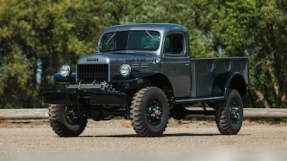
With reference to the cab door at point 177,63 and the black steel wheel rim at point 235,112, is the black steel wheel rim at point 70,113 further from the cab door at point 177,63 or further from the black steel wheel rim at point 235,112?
the black steel wheel rim at point 235,112

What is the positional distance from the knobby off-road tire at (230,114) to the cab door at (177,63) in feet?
3.21

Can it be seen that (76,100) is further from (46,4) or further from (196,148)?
(46,4)

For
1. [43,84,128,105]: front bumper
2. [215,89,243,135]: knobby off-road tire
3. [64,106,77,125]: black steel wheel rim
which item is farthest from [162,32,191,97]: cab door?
[64,106,77,125]: black steel wheel rim

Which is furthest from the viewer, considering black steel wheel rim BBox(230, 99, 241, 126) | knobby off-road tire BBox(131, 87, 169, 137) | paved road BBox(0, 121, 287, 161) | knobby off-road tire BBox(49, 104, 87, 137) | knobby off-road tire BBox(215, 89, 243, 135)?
black steel wheel rim BBox(230, 99, 241, 126)

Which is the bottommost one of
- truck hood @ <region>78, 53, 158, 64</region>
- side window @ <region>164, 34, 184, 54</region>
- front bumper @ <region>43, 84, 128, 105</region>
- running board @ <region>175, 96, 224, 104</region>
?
running board @ <region>175, 96, 224, 104</region>

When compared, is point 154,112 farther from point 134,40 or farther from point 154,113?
point 134,40

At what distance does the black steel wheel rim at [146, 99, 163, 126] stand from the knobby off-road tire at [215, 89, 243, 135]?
6.90 feet

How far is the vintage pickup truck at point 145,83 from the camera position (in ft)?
50.8

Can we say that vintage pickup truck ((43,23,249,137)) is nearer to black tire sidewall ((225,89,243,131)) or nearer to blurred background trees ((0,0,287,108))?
black tire sidewall ((225,89,243,131))

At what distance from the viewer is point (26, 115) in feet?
80.2

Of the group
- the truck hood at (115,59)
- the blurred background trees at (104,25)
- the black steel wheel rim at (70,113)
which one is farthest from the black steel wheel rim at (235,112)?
the blurred background trees at (104,25)

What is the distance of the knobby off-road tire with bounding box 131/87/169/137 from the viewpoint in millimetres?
15180

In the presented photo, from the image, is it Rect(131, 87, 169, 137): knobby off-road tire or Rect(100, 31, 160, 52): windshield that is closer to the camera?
Rect(131, 87, 169, 137): knobby off-road tire

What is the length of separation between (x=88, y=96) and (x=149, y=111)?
1.14 metres
